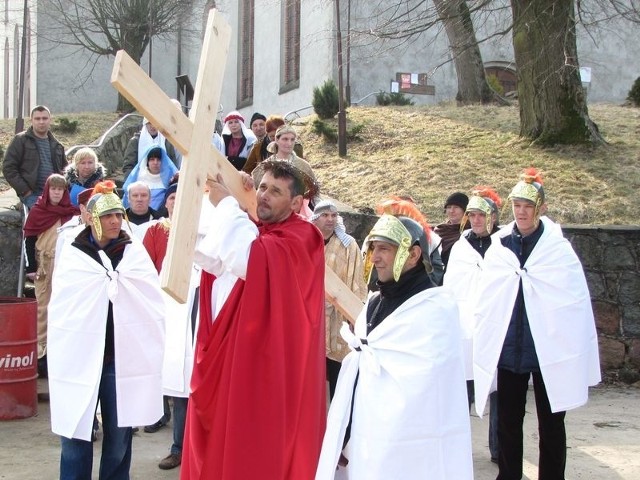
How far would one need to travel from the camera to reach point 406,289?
4.16m

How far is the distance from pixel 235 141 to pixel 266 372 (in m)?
6.33

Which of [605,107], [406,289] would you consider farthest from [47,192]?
[605,107]

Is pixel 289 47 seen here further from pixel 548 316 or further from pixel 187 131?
pixel 187 131

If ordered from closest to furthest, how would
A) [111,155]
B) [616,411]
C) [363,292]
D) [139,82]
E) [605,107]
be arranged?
[139,82], [363,292], [616,411], [111,155], [605,107]

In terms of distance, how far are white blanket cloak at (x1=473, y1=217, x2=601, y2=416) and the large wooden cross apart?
218cm

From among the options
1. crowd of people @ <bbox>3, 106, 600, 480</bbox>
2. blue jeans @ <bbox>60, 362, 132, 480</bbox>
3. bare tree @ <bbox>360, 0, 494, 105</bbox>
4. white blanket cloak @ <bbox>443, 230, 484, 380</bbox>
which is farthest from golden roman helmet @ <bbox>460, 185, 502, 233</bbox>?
bare tree @ <bbox>360, 0, 494, 105</bbox>

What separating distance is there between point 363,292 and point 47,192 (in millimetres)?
3680

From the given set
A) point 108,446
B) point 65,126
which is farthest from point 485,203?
point 65,126

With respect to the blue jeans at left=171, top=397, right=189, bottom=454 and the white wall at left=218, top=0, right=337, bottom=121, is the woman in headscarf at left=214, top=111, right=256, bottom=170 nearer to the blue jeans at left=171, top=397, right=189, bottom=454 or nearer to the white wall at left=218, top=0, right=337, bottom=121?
the blue jeans at left=171, top=397, right=189, bottom=454

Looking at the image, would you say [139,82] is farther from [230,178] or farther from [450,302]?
[450,302]

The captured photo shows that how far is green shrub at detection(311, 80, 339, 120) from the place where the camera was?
659 inches

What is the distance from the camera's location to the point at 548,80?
1377 cm

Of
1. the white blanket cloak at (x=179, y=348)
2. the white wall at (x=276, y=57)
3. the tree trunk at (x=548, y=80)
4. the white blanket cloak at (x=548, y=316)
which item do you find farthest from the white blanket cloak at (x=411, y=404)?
the white wall at (x=276, y=57)

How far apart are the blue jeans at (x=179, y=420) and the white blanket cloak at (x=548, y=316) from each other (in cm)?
211
